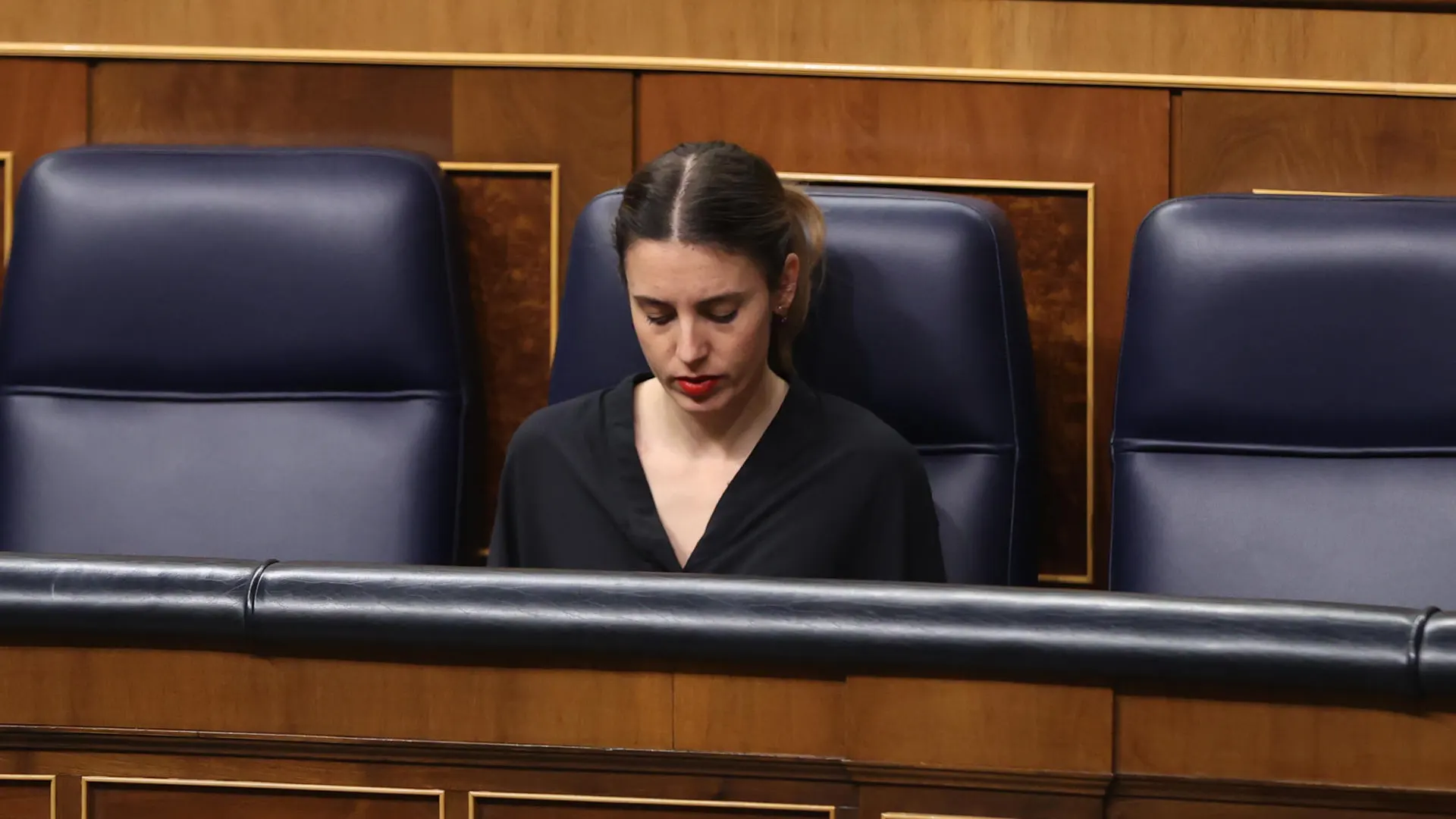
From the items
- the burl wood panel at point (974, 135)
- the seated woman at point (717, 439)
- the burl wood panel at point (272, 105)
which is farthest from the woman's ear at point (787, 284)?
the burl wood panel at point (272, 105)

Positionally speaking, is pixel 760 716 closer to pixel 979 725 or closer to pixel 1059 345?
pixel 979 725

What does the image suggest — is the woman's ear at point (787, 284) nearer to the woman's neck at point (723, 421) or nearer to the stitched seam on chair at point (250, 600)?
the woman's neck at point (723, 421)

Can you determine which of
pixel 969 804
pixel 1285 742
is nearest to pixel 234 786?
pixel 969 804

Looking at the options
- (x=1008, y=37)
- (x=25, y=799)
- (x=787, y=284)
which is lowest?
(x=25, y=799)

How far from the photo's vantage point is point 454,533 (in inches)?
43.8

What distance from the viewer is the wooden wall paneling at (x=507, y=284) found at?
47.2 inches

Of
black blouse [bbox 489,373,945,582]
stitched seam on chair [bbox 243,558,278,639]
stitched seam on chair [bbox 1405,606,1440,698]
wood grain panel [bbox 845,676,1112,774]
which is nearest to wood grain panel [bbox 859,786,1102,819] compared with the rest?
wood grain panel [bbox 845,676,1112,774]

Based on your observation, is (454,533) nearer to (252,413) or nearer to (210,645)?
(252,413)

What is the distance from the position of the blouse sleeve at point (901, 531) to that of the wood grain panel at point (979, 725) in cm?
41

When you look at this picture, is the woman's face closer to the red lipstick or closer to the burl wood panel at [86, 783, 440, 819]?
the red lipstick

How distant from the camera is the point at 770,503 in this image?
97 centimetres

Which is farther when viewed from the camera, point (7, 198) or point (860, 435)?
point (7, 198)

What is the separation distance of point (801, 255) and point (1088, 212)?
289mm

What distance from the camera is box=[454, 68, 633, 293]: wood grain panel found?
1.20m
